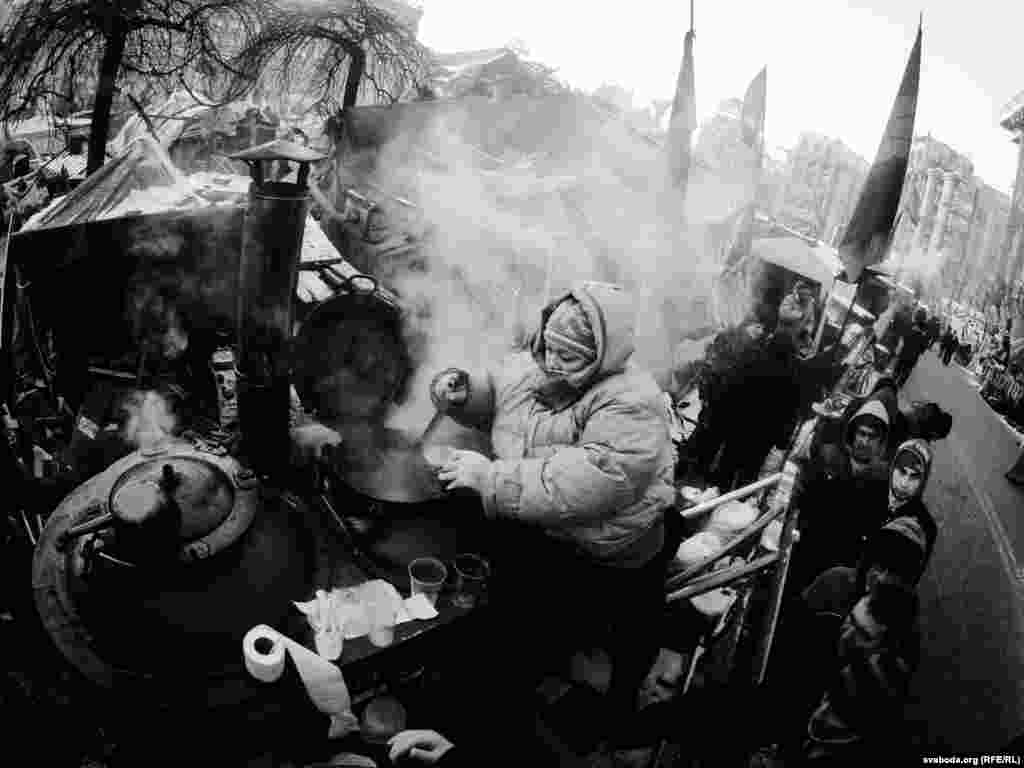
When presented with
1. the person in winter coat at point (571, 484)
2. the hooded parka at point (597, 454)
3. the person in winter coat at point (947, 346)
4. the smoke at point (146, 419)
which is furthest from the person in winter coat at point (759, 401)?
the person in winter coat at point (947, 346)

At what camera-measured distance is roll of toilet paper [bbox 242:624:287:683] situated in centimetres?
251

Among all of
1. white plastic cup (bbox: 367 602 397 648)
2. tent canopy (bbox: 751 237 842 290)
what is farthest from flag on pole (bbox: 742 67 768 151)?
white plastic cup (bbox: 367 602 397 648)

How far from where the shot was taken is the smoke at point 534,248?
7.70m

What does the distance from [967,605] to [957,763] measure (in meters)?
2.58

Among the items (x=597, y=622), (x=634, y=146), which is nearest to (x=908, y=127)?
(x=634, y=146)

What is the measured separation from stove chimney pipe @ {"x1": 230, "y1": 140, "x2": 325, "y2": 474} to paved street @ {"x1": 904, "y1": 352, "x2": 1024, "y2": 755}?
494cm

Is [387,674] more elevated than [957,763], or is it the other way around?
[387,674]

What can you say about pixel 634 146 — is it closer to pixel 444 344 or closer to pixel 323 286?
pixel 444 344

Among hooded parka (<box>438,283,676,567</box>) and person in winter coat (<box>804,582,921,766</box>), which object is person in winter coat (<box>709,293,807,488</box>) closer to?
person in winter coat (<box>804,582,921,766</box>)

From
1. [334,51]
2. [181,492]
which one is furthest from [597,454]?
[334,51]

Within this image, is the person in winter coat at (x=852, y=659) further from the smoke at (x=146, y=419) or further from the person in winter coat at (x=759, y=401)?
the smoke at (x=146, y=419)

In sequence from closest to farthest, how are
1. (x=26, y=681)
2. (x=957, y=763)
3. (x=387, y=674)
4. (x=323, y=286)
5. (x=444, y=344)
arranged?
(x=26, y=681), (x=387, y=674), (x=957, y=763), (x=323, y=286), (x=444, y=344)

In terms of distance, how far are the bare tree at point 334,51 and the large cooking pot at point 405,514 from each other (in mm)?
6850

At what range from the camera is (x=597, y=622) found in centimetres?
310
